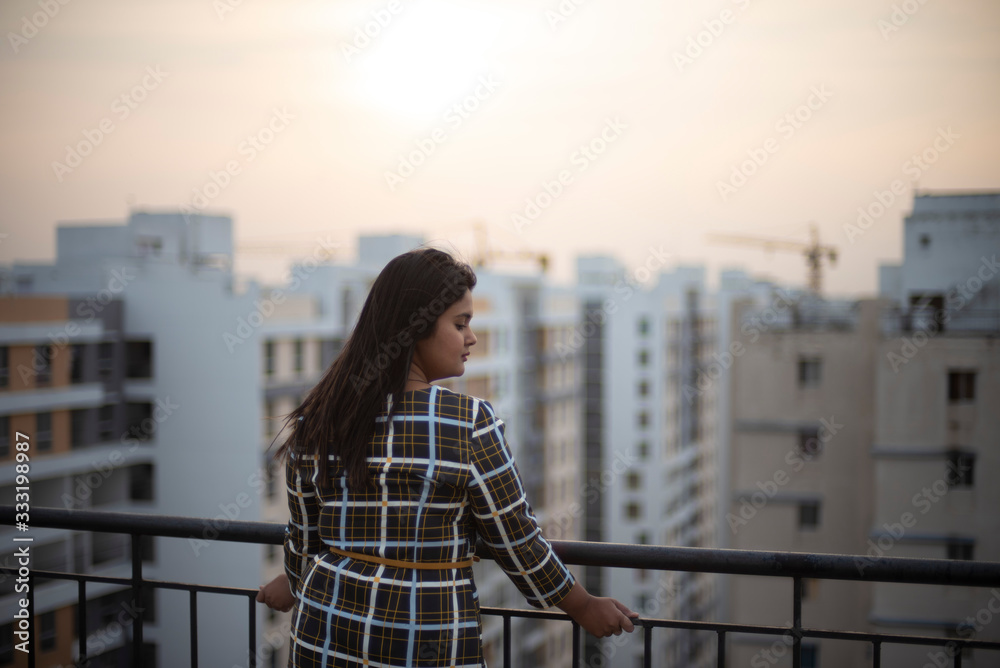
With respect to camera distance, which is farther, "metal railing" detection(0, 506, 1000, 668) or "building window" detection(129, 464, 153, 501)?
"building window" detection(129, 464, 153, 501)

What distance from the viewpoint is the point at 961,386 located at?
44.1ft

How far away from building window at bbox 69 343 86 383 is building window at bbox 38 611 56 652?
5.93m

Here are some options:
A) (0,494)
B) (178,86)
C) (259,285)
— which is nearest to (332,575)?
(178,86)

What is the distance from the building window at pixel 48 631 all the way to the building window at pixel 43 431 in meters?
4.02

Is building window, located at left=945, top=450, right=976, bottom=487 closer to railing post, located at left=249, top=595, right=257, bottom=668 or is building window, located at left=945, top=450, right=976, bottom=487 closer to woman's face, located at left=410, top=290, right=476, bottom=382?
railing post, located at left=249, top=595, right=257, bottom=668

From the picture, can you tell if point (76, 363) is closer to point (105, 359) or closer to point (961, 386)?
point (105, 359)

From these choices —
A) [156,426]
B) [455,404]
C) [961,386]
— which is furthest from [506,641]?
[156,426]

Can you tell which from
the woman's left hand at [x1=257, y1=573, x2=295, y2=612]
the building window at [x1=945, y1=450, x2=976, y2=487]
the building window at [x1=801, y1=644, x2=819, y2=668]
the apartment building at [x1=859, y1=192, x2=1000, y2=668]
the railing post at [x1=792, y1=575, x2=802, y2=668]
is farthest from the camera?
the building window at [x1=801, y1=644, x2=819, y2=668]

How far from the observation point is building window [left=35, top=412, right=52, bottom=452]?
20125mm

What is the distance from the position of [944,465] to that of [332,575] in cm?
1417

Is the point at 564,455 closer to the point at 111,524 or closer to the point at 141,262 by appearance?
the point at 141,262

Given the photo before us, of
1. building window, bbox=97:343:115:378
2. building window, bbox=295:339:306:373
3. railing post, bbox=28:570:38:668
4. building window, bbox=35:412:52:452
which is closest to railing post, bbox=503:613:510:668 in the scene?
railing post, bbox=28:570:38:668

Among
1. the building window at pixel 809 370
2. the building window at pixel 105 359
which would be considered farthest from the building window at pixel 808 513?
the building window at pixel 105 359

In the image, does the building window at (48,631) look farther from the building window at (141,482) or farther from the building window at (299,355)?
the building window at (299,355)
